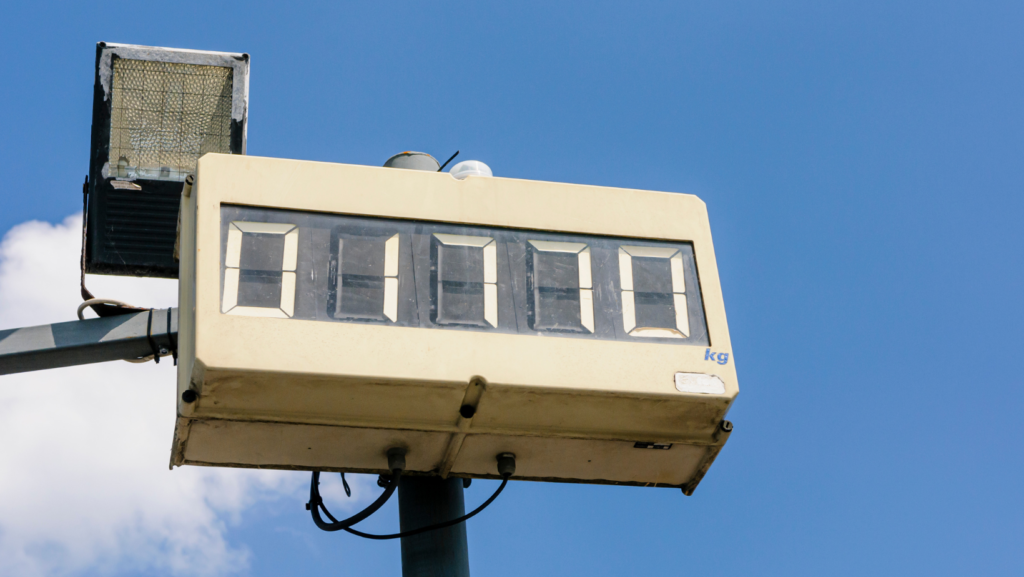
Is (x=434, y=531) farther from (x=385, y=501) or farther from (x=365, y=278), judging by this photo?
(x=365, y=278)

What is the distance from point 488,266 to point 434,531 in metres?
1.52

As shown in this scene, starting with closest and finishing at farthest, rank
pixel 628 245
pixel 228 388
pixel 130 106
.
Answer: pixel 228 388, pixel 628 245, pixel 130 106

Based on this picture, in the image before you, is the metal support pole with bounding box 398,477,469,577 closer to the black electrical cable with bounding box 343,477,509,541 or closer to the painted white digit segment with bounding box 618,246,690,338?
the black electrical cable with bounding box 343,477,509,541

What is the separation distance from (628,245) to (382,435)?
1.53 m

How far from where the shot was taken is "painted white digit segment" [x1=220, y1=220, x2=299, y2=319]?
5.73 meters

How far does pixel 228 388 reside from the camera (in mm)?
5648

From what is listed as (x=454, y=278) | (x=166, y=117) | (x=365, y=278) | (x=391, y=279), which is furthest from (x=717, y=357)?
(x=166, y=117)

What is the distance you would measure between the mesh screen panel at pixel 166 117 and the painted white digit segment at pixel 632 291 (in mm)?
2239

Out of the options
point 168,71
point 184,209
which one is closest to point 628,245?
point 184,209

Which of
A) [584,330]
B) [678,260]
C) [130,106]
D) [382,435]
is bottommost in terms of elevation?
[382,435]

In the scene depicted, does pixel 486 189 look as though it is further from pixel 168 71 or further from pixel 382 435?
pixel 168 71

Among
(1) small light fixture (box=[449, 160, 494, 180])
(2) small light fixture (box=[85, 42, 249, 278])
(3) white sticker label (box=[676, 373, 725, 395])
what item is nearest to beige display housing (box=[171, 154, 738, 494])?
(3) white sticker label (box=[676, 373, 725, 395])

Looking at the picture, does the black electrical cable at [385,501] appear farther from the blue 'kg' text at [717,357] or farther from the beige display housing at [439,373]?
the blue 'kg' text at [717,357]

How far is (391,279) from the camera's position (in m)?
6.01
